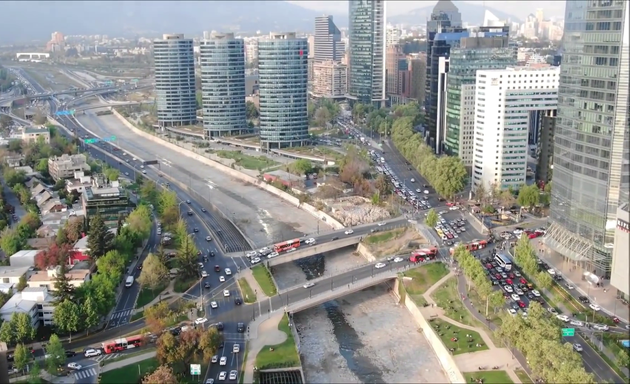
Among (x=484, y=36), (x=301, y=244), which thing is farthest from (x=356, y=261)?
(x=484, y=36)

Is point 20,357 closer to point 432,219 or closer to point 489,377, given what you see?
point 489,377

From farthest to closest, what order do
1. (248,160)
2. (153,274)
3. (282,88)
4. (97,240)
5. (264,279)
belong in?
(282,88) < (248,160) < (264,279) < (97,240) < (153,274)

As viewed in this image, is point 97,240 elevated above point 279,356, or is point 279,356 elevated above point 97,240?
point 97,240

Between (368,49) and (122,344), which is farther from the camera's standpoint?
(368,49)

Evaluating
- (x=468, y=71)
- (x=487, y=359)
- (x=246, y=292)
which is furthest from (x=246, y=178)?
(x=487, y=359)

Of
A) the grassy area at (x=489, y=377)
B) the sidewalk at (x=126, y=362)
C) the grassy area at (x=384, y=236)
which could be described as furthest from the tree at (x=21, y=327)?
the grassy area at (x=384, y=236)

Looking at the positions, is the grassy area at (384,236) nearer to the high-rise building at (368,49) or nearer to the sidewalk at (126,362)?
A: the sidewalk at (126,362)
